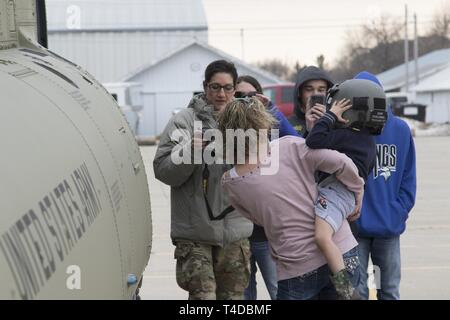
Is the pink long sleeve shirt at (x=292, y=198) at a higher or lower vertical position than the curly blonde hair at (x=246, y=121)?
lower

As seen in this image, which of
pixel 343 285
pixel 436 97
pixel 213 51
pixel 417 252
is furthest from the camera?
pixel 436 97

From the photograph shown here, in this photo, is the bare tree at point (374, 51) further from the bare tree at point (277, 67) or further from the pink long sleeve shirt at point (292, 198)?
the pink long sleeve shirt at point (292, 198)

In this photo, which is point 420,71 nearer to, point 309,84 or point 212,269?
point 309,84

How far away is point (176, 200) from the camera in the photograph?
16.3 feet

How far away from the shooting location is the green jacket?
4.84 meters

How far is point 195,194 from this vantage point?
491 cm

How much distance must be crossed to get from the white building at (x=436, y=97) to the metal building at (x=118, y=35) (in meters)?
14.0

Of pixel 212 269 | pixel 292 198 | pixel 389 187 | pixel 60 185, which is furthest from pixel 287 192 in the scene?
pixel 389 187

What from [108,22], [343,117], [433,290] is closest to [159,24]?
[108,22]

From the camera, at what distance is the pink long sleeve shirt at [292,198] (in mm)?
3664

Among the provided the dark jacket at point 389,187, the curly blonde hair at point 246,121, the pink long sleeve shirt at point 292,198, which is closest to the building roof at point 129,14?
the dark jacket at point 389,187

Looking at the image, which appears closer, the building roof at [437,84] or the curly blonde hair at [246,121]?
the curly blonde hair at [246,121]

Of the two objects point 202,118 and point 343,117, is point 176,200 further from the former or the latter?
point 343,117

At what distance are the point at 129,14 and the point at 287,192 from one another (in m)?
46.0
